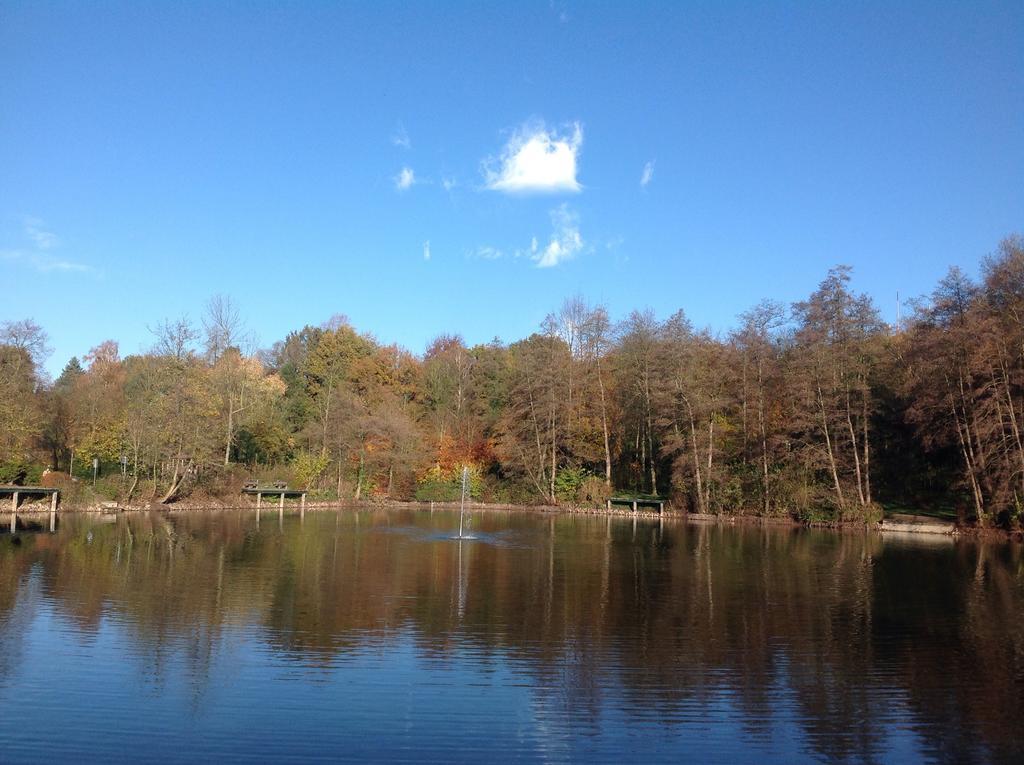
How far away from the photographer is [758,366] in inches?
1471

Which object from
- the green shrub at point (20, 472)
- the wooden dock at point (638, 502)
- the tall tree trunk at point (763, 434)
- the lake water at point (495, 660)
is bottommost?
the lake water at point (495, 660)

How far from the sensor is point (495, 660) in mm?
9086

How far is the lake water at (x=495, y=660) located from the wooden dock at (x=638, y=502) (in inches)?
736

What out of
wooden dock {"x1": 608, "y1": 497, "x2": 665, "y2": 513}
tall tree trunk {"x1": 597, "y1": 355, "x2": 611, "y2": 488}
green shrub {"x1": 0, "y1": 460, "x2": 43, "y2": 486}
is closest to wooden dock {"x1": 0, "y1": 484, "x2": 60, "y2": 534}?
green shrub {"x1": 0, "y1": 460, "x2": 43, "y2": 486}

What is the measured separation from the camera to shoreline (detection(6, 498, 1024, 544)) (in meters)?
27.9

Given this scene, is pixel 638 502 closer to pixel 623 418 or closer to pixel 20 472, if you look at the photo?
pixel 623 418

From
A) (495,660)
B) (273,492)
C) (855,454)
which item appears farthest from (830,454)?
(495,660)

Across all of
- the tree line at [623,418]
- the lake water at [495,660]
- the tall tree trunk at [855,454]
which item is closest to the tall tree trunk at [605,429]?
the tree line at [623,418]

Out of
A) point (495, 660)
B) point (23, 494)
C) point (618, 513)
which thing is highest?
point (23, 494)

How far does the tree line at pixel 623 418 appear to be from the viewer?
29.0 meters

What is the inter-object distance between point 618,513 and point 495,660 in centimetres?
2954

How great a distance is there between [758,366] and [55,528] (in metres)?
31.6

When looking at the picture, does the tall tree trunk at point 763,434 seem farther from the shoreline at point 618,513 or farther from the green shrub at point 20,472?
the green shrub at point 20,472

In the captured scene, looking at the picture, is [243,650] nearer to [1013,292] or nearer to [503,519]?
[503,519]
